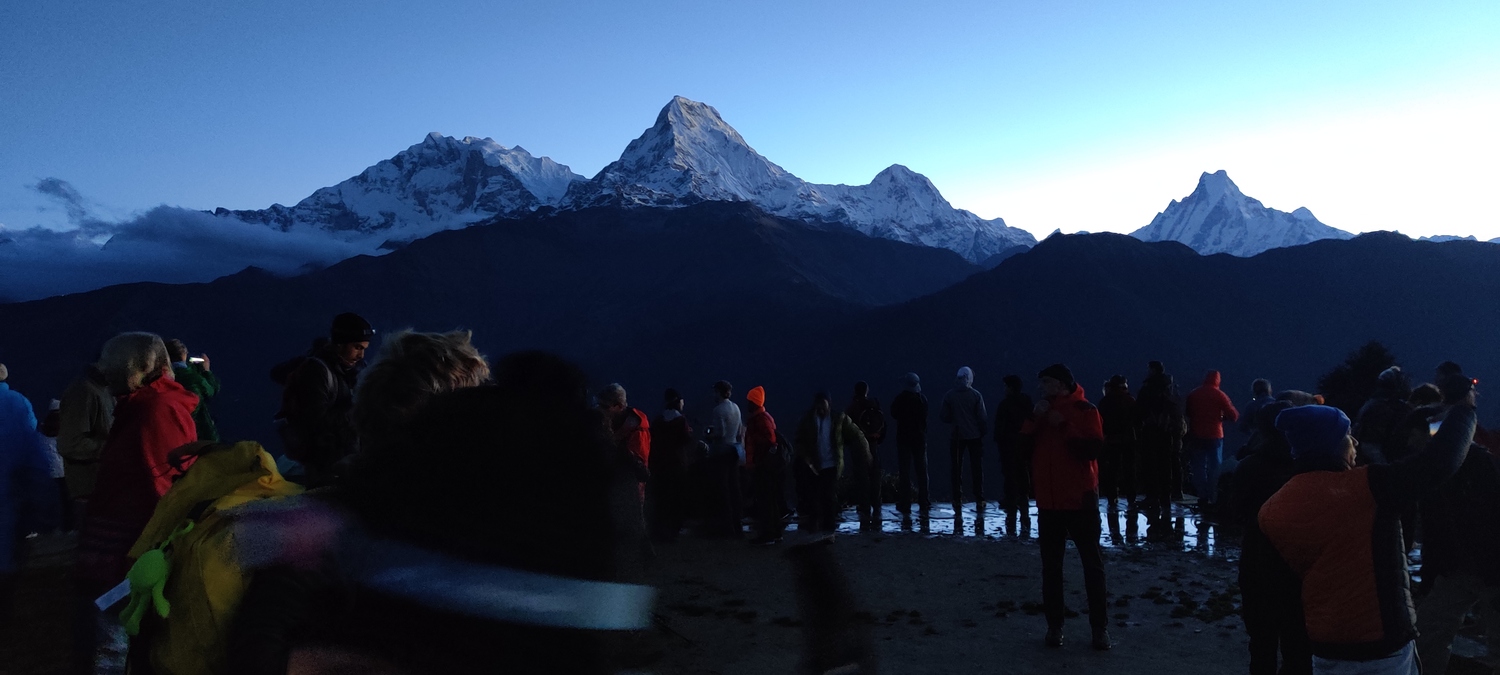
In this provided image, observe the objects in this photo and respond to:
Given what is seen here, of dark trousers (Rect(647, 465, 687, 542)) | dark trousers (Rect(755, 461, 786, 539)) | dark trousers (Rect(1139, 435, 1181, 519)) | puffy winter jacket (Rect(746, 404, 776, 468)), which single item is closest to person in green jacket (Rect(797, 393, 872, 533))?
dark trousers (Rect(755, 461, 786, 539))

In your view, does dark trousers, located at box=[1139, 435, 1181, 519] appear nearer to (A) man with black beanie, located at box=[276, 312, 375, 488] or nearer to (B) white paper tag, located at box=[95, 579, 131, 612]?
(A) man with black beanie, located at box=[276, 312, 375, 488]

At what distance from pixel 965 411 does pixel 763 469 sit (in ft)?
9.00

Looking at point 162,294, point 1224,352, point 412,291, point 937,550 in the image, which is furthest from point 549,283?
point 937,550

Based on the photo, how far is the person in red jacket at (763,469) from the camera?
25.2ft

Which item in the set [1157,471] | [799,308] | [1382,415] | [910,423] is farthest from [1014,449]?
[799,308]

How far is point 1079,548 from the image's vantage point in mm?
4879

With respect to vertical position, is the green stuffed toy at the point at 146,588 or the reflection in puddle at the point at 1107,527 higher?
the green stuffed toy at the point at 146,588

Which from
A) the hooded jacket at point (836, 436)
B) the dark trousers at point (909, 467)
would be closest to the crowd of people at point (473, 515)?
the hooded jacket at point (836, 436)

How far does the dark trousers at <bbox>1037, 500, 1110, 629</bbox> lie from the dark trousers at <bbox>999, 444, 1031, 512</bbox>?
3751 millimetres

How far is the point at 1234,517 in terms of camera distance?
11.3ft

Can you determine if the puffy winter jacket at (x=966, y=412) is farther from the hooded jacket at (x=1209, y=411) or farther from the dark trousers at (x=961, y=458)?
the hooded jacket at (x=1209, y=411)

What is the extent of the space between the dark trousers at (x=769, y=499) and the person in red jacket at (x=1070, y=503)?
2696 mm

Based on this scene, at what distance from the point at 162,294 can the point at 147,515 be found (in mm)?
166979

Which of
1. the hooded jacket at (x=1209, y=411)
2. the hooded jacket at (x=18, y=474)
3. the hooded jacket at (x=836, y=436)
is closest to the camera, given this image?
the hooded jacket at (x=18, y=474)
